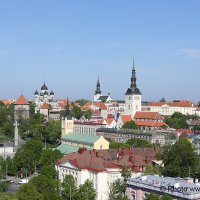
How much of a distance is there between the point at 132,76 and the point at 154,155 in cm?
7728

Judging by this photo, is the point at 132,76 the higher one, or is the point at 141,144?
the point at 132,76

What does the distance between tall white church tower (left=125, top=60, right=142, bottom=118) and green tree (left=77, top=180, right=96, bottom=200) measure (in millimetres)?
93138

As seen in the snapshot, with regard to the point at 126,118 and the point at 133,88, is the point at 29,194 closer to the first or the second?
the point at 126,118

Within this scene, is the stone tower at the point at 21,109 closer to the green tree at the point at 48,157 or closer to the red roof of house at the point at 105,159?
the green tree at the point at 48,157

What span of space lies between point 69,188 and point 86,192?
2098 millimetres

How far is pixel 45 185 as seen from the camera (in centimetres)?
5131

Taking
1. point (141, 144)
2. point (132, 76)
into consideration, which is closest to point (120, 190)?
point (141, 144)

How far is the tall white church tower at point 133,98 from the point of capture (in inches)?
5694

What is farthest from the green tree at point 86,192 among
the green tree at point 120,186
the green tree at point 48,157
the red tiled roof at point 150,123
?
the red tiled roof at point 150,123

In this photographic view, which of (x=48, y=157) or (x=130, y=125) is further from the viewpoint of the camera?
(x=130, y=125)

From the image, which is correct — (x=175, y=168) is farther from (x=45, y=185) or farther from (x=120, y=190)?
(x=45, y=185)

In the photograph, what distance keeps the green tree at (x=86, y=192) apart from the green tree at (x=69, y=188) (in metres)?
0.65

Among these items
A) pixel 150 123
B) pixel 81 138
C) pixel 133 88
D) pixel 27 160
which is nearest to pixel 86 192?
pixel 27 160

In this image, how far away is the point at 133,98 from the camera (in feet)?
474
